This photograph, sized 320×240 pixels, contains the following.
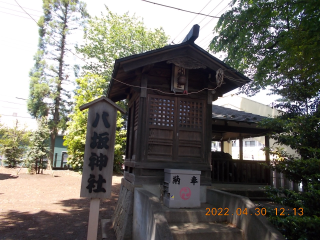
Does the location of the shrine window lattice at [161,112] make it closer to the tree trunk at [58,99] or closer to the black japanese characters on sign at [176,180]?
the black japanese characters on sign at [176,180]

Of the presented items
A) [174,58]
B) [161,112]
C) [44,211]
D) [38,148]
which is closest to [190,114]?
[161,112]

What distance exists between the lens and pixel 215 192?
21.7ft

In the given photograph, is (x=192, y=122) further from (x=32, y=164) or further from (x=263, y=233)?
(x=32, y=164)

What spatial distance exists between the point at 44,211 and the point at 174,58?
26.0ft

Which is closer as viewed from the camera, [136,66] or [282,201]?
[282,201]

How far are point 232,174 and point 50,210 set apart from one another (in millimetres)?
7798

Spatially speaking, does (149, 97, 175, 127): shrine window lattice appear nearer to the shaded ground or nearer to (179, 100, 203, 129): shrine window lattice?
(179, 100, 203, 129): shrine window lattice

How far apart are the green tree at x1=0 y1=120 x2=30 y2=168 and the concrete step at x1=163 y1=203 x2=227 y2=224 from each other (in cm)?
2287

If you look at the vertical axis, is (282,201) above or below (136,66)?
below

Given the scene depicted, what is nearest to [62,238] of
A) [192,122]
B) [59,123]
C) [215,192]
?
[215,192]

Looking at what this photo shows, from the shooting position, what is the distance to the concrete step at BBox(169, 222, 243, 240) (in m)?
4.82

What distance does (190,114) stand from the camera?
24.6ft
